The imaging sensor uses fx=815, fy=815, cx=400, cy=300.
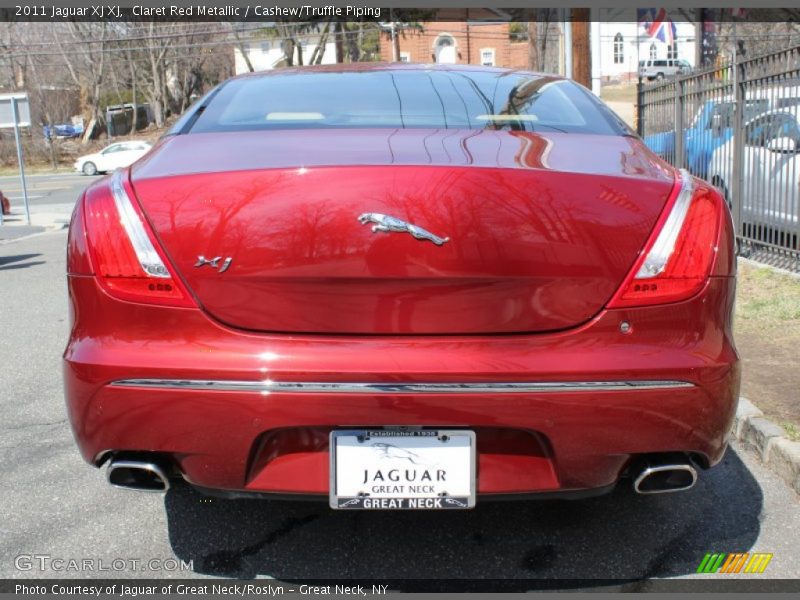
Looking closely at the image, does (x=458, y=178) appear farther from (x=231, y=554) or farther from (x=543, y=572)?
(x=231, y=554)

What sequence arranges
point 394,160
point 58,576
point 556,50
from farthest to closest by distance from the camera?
point 556,50 < point 58,576 < point 394,160

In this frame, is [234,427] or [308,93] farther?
[308,93]

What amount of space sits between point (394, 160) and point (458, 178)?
0.19m

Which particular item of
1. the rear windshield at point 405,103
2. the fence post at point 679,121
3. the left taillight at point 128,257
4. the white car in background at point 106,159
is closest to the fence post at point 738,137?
the fence post at point 679,121

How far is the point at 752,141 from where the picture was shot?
780cm

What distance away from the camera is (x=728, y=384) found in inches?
86.7

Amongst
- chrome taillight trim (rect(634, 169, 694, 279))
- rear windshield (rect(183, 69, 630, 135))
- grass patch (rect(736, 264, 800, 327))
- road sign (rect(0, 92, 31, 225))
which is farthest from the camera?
road sign (rect(0, 92, 31, 225))

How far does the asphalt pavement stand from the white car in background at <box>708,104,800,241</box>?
4.43 metres

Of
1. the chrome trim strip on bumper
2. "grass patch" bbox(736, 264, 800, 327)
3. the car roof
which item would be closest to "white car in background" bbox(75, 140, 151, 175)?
"grass patch" bbox(736, 264, 800, 327)

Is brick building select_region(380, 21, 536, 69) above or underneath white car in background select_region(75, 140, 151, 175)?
above

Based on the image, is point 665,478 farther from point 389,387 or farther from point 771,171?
point 771,171

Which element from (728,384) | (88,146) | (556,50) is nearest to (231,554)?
(728,384)

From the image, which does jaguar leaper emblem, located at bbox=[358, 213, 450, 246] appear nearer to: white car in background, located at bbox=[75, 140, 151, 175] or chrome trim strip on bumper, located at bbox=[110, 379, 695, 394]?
chrome trim strip on bumper, located at bbox=[110, 379, 695, 394]

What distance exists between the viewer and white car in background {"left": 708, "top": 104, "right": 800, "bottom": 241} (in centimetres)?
701
